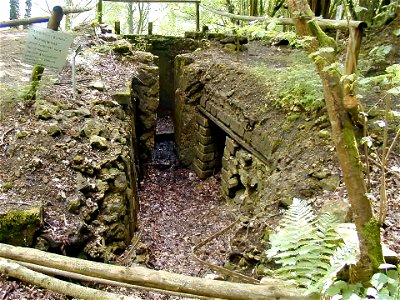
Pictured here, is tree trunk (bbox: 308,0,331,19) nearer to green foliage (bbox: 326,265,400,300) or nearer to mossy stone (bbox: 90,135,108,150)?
mossy stone (bbox: 90,135,108,150)

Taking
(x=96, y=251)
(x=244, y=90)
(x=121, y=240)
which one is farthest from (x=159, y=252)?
(x=244, y=90)

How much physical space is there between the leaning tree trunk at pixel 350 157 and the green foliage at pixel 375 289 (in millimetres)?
74

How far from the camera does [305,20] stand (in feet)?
7.17

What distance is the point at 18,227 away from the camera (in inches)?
126

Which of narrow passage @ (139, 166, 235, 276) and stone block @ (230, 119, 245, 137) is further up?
stone block @ (230, 119, 245, 137)

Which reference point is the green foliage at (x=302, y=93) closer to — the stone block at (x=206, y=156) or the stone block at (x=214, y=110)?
the stone block at (x=214, y=110)

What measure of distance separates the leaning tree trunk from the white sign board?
348 centimetres

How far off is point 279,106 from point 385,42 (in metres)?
2.54

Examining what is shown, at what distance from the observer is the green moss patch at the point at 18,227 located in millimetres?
3184

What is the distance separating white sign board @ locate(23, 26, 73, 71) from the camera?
4.68 metres

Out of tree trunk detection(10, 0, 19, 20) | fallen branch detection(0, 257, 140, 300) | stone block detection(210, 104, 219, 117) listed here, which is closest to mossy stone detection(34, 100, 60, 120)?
fallen branch detection(0, 257, 140, 300)

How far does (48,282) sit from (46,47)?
325 cm

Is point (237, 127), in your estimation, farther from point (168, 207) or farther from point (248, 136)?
point (168, 207)

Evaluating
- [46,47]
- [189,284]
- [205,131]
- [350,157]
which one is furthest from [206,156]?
[350,157]
